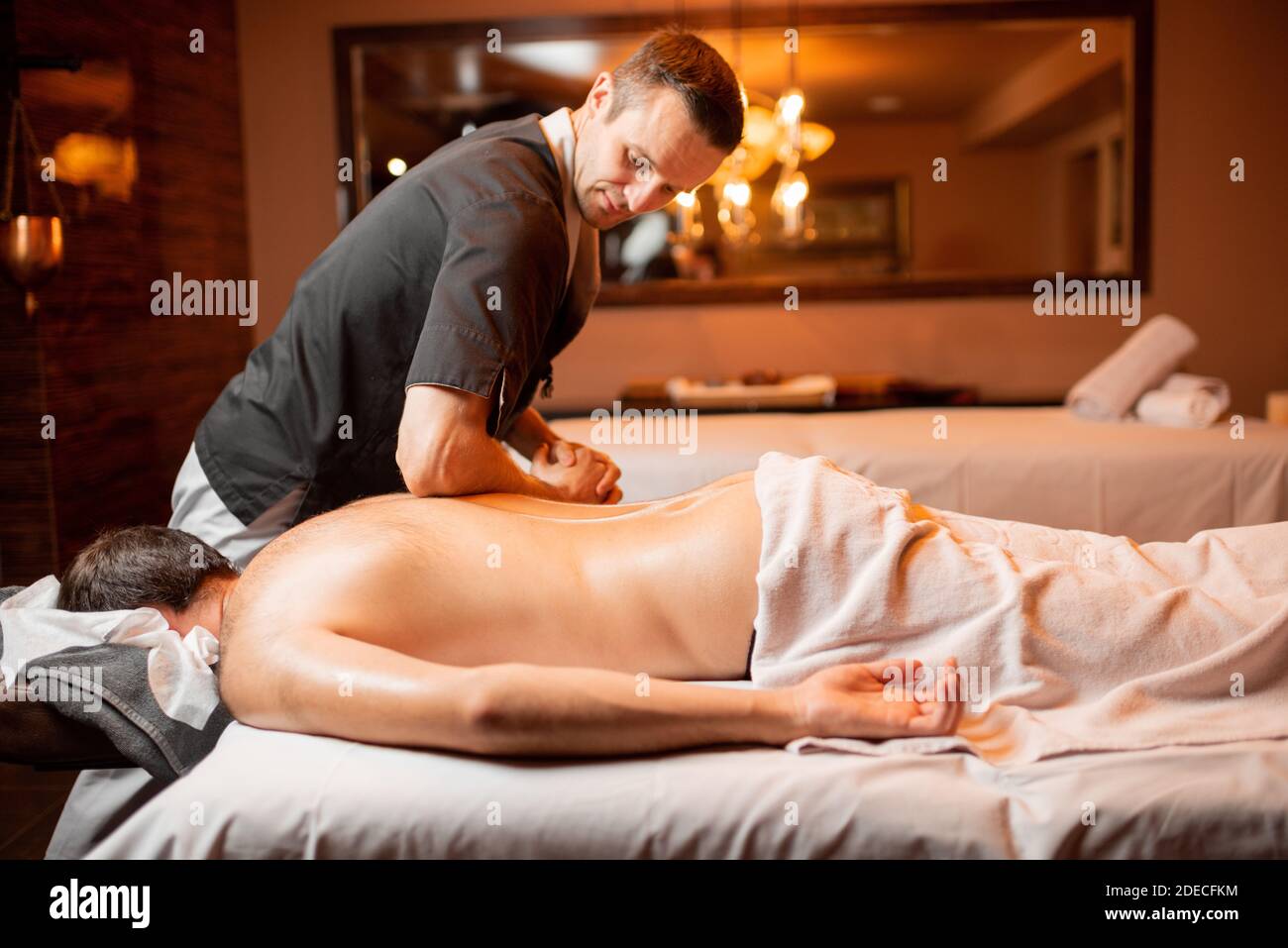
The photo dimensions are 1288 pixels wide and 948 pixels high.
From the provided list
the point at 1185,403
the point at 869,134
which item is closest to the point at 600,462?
the point at 1185,403

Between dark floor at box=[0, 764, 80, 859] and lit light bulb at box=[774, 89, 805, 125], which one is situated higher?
lit light bulb at box=[774, 89, 805, 125]

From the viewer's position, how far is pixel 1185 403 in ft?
9.81

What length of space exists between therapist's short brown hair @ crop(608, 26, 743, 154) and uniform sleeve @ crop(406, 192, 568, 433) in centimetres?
22

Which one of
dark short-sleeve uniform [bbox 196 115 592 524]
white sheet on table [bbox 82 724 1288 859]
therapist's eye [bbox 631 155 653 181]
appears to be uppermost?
therapist's eye [bbox 631 155 653 181]

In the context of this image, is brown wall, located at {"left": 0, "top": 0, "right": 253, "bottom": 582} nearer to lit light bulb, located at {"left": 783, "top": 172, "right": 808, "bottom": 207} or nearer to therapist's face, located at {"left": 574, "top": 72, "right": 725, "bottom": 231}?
therapist's face, located at {"left": 574, "top": 72, "right": 725, "bottom": 231}

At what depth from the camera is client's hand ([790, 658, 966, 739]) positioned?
1.17 m

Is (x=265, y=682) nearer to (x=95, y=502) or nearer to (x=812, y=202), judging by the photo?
(x=95, y=502)

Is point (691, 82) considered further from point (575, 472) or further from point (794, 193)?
point (794, 193)

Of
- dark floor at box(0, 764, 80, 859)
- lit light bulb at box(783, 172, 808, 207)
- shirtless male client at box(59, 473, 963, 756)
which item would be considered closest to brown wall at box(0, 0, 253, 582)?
dark floor at box(0, 764, 80, 859)

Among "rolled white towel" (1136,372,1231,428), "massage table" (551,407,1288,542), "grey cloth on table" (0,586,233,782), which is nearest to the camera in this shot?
"grey cloth on table" (0,586,233,782)

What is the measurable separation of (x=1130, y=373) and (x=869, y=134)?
1721 millimetres

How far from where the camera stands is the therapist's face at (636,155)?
1542mm

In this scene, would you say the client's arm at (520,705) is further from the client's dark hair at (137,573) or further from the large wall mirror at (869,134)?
the large wall mirror at (869,134)
